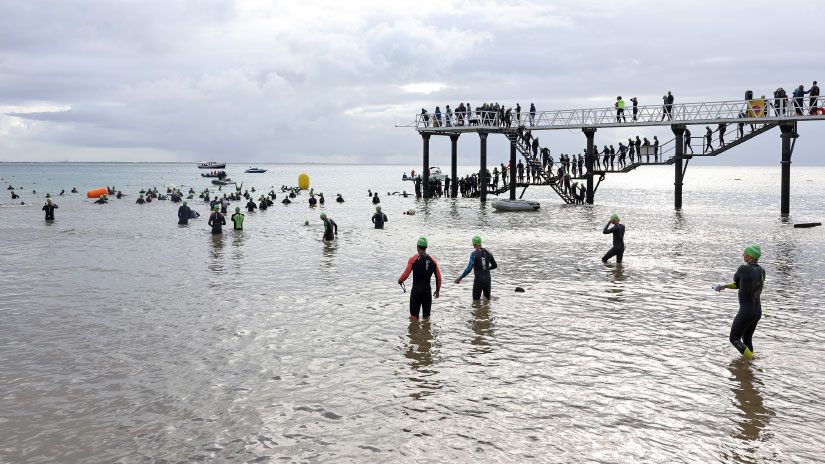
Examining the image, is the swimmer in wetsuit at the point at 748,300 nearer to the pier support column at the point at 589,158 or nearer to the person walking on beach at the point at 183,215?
the person walking on beach at the point at 183,215

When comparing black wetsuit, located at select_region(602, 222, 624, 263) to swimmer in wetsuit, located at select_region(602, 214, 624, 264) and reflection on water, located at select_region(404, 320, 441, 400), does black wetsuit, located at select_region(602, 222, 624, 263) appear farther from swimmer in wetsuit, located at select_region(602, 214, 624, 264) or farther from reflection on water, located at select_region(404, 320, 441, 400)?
reflection on water, located at select_region(404, 320, 441, 400)

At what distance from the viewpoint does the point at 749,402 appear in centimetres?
835

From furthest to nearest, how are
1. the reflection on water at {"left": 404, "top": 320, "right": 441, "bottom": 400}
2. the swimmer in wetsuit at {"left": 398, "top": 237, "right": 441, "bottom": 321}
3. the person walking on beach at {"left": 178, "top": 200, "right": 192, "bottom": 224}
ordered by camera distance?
the person walking on beach at {"left": 178, "top": 200, "right": 192, "bottom": 224} → the swimmer in wetsuit at {"left": 398, "top": 237, "right": 441, "bottom": 321} → the reflection on water at {"left": 404, "top": 320, "right": 441, "bottom": 400}

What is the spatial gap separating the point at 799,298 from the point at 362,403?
474 inches

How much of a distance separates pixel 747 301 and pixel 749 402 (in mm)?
2138

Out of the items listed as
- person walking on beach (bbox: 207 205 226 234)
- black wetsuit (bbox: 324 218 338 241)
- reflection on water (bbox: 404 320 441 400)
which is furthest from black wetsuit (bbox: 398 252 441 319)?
person walking on beach (bbox: 207 205 226 234)

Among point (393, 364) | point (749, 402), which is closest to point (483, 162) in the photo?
point (393, 364)

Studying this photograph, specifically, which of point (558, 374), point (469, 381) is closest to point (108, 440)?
point (469, 381)

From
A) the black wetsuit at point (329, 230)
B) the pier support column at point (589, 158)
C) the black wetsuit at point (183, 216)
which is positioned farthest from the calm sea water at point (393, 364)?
the pier support column at point (589, 158)

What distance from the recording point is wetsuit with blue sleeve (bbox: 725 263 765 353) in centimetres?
988

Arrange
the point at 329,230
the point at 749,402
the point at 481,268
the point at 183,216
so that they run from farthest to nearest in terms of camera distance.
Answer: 1. the point at 183,216
2. the point at 329,230
3. the point at 481,268
4. the point at 749,402

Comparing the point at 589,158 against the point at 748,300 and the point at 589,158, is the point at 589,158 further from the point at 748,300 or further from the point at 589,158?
the point at 748,300

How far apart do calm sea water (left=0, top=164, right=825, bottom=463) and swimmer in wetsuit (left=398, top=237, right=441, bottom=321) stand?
47 centimetres

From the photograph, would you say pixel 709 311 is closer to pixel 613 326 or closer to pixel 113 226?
pixel 613 326
